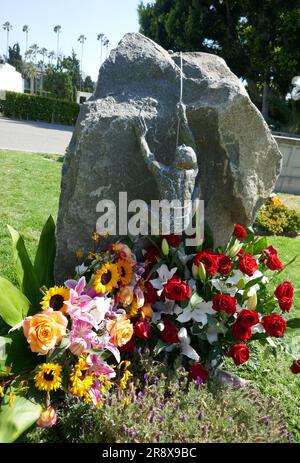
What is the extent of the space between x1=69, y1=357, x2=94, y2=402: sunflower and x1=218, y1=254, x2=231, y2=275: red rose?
1043 mm

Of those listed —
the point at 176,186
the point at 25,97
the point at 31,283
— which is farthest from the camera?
the point at 25,97

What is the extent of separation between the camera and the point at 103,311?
2.56m

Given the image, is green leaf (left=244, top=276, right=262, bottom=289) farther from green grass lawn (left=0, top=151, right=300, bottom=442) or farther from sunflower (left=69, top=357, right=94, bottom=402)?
sunflower (left=69, top=357, right=94, bottom=402)

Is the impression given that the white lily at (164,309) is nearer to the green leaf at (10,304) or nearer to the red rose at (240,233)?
the red rose at (240,233)

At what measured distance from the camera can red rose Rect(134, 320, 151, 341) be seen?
8.87 feet

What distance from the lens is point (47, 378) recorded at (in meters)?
2.31

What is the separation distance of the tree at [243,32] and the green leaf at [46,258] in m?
16.4

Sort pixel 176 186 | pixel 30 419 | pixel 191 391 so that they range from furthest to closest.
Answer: pixel 176 186 → pixel 191 391 → pixel 30 419

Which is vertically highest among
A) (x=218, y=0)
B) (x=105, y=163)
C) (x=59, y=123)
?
(x=218, y=0)

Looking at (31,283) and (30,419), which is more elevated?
(31,283)

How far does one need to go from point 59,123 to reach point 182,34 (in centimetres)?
1195

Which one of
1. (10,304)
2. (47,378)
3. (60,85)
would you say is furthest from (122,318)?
(60,85)

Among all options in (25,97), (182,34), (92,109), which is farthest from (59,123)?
(92,109)

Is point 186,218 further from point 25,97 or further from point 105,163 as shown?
point 25,97
